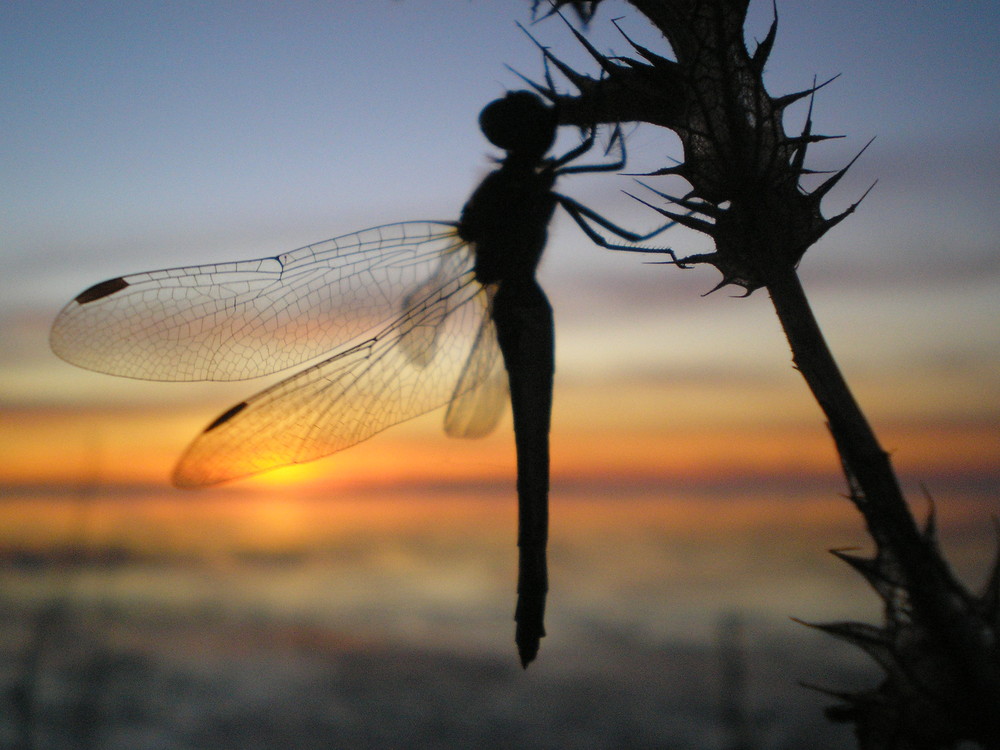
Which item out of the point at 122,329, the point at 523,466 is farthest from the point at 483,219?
the point at 122,329

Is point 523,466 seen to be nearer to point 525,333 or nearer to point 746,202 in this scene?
point 525,333

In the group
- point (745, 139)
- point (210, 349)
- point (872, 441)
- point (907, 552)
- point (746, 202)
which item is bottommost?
point (907, 552)

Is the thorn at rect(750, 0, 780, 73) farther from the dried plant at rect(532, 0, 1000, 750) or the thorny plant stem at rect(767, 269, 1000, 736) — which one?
the thorny plant stem at rect(767, 269, 1000, 736)

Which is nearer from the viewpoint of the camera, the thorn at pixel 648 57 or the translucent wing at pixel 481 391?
the thorn at pixel 648 57

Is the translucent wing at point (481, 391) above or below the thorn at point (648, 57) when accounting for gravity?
below

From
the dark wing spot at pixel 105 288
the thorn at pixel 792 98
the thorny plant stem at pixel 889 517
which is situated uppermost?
the thorn at pixel 792 98

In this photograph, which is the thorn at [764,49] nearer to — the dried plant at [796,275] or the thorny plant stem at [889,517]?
the dried plant at [796,275]

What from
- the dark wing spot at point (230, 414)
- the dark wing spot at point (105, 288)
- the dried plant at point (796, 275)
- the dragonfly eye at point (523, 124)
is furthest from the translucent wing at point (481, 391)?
the dark wing spot at point (105, 288)

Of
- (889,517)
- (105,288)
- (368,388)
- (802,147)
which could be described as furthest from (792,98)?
(105,288)

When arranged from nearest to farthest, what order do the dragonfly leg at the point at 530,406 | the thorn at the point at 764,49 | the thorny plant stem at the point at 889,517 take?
the thorny plant stem at the point at 889,517 → the thorn at the point at 764,49 → the dragonfly leg at the point at 530,406
